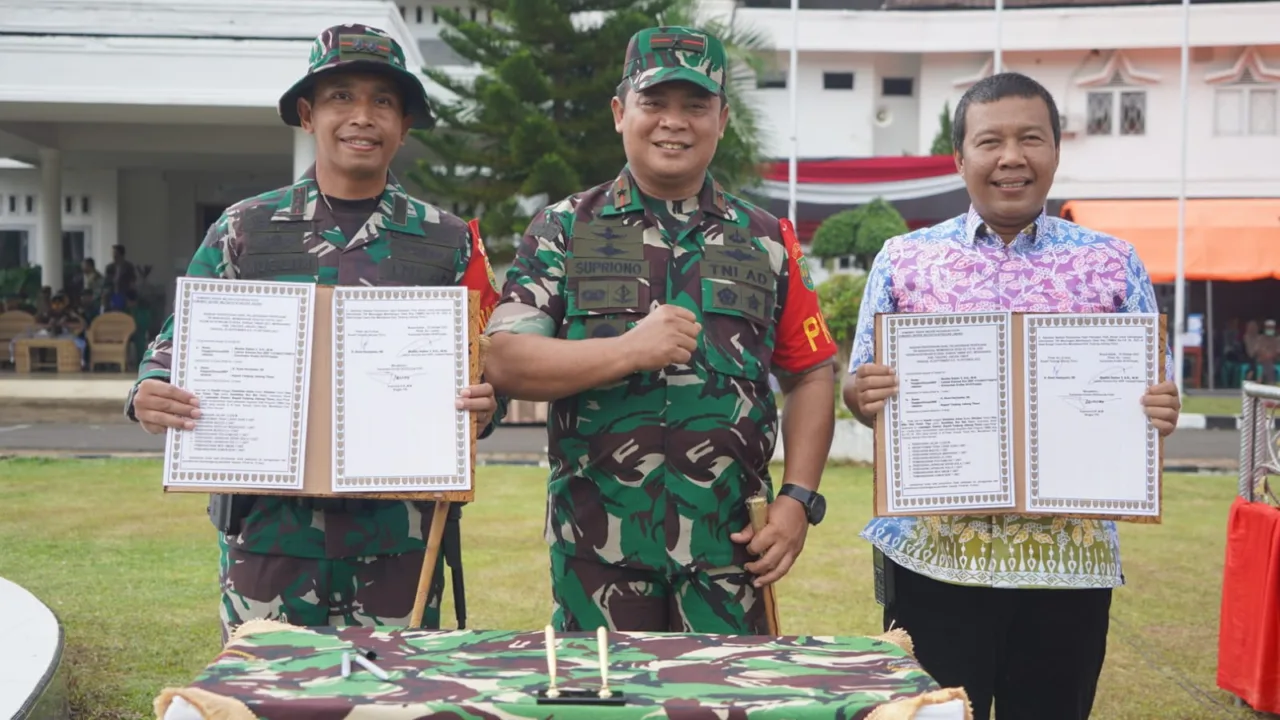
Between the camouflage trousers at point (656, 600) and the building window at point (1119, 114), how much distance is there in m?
24.0

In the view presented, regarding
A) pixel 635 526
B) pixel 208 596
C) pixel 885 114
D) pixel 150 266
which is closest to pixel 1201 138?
pixel 885 114

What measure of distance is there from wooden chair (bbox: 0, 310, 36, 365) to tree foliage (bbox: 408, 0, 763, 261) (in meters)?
6.41

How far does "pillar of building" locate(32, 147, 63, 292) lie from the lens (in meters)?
17.1

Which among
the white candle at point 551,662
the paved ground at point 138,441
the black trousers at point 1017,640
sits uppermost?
the white candle at point 551,662

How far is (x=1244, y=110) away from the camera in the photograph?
77.5 ft

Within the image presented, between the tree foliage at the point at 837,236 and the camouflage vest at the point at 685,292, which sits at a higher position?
the tree foliage at the point at 837,236

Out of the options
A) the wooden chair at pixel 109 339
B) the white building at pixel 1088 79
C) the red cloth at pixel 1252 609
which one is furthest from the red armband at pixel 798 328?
the white building at pixel 1088 79

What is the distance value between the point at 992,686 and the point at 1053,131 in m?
1.13

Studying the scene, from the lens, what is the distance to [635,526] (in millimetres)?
2318

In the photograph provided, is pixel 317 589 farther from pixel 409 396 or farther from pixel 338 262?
pixel 338 262

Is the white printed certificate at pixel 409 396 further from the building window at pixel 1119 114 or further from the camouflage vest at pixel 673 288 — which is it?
the building window at pixel 1119 114

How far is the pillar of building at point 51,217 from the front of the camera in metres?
17.1

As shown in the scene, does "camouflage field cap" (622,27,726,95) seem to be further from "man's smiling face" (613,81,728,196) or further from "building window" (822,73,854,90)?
"building window" (822,73,854,90)

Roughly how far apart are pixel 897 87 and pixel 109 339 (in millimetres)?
16540
